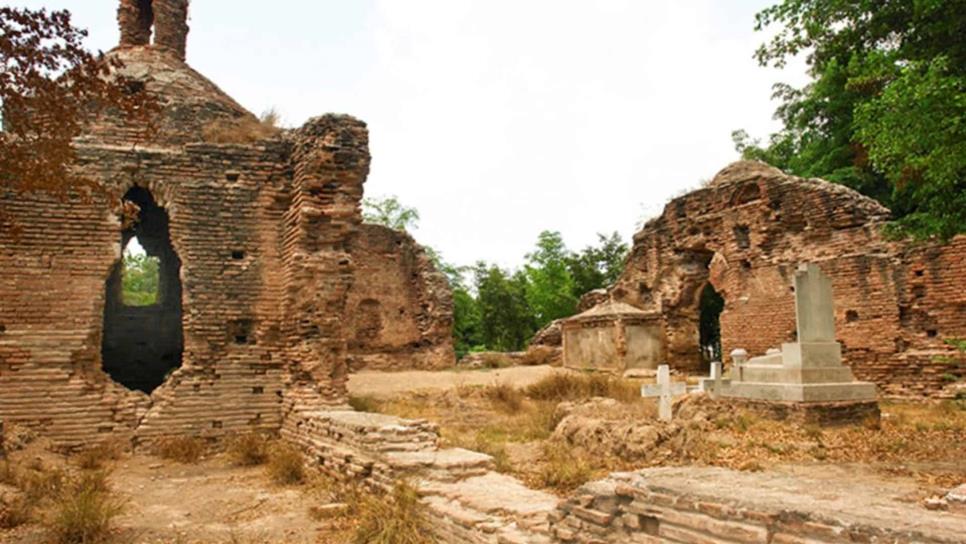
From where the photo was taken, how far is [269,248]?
11.3 m

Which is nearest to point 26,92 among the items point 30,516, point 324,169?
point 30,516

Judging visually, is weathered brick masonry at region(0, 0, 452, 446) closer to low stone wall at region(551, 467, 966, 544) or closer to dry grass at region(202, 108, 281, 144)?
dry grass at region(202, 108, 281, 144)

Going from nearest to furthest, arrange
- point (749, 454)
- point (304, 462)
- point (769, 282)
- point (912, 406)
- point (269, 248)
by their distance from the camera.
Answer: point (749, 454) < point (304, 462) < point (269, 248) < point (912, 406) < point (769, 282)

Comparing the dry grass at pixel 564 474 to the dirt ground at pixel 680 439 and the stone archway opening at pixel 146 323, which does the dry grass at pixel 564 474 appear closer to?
the dirt ground at pixel 680 439

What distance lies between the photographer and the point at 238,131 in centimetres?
1176

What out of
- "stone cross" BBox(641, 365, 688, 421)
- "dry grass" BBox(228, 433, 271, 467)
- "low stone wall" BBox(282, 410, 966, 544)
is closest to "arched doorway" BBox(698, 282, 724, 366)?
"stone cross" BBox(641, 365, 688, 421)

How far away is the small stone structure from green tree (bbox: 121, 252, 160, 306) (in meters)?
29.9

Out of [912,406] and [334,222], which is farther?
[912,406]

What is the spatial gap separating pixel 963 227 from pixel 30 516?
34.2 feet

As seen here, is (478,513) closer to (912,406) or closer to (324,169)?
(324,169)

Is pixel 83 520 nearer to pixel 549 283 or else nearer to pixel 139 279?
pixel 549 283

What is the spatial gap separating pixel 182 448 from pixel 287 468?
2.34 metres

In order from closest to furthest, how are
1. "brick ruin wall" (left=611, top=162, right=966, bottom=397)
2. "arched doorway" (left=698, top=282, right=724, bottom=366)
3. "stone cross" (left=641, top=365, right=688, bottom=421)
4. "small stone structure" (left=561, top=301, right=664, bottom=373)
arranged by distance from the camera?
"stone cross" (left=641, top=365, right=688, bottom=421) < "brick ruin wall" (left=611, top=162, right=966, bottom=397) < "small stone structure" (left=561, top=301, right=664, bottom=373) < "arched doorway" (left=698, top=282, right=724, bottom=366)

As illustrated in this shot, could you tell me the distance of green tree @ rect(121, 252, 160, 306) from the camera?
44.6 m
